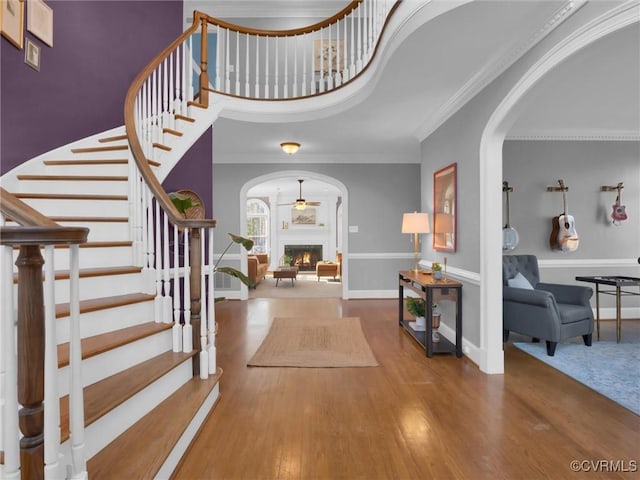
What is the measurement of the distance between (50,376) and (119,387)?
84 cm

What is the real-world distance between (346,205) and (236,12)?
150 inches

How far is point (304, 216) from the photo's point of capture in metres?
11.9

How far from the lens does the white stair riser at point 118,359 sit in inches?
64.2

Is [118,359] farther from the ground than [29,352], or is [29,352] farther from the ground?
[29,352]

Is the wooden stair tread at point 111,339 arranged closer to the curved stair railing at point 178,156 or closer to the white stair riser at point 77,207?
the curved stair railing at point 178,156

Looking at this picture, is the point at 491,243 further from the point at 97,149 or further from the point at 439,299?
the point at 97,149

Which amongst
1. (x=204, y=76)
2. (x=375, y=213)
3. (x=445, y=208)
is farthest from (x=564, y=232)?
(x=204, y=76)

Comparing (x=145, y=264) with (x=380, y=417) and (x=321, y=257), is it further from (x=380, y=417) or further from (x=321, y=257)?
(x=321, y=257)

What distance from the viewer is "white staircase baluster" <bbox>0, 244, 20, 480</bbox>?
94 centimetres

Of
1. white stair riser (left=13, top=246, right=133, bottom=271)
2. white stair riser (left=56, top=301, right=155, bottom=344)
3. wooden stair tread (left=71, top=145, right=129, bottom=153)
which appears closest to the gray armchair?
white stair riser (left=56, top=301, right=155, bottom=344)

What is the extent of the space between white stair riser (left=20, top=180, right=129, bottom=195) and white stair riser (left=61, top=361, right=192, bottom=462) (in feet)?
5.85

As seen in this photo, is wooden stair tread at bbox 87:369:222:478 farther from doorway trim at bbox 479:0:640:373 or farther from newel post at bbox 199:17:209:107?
newel post at bbox 199:17:209:107

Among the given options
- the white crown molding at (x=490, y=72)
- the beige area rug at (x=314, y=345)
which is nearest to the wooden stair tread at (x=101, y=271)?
the beige area rug at (x=314, y=345)

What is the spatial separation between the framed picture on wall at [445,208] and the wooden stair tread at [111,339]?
3.03 meters
